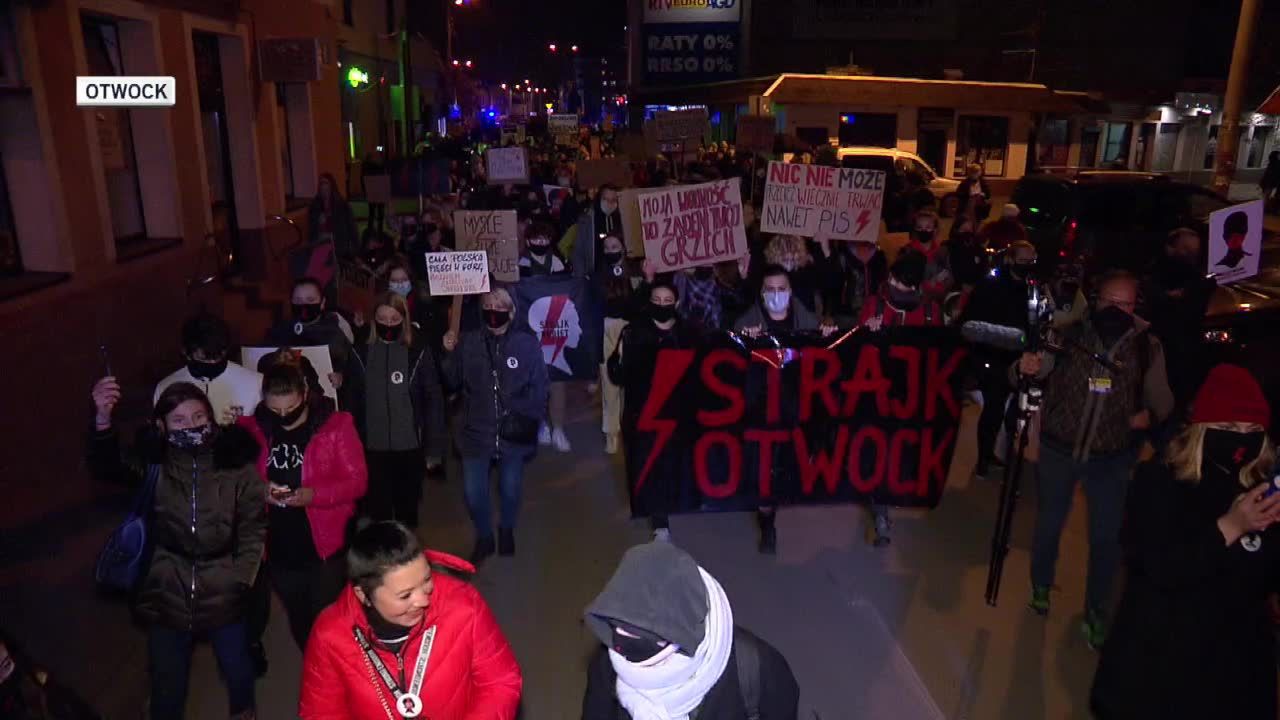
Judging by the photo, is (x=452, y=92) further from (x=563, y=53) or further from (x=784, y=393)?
(x=563, y=53)

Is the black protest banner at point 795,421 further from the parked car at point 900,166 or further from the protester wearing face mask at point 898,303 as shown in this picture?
the parked car at point 900,166

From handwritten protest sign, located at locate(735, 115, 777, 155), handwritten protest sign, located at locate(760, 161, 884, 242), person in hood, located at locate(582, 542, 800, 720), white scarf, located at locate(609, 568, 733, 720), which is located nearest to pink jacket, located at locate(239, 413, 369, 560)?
person in hood, located at locate(582, 542, 800, 720)

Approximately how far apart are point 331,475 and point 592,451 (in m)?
3.99

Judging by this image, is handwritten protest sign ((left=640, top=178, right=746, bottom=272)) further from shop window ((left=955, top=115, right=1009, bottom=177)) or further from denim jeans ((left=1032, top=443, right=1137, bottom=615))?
shop window ((left=955, top=115, right=1009, bottom=177))

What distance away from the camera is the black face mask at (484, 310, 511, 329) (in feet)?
19.8

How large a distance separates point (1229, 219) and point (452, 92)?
49016mm

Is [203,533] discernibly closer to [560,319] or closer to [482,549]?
[482,549]

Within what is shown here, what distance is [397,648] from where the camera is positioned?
3010mm

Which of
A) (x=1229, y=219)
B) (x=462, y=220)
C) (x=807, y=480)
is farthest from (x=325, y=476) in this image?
(x=1229, y=219)

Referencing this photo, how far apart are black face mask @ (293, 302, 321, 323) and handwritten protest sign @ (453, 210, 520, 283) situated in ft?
8.82

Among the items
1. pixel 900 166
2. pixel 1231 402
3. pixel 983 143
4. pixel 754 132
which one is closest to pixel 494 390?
pixel 1231 402

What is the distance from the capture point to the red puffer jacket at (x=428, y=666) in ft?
9.86

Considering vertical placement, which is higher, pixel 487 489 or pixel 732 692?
pixel 732 692

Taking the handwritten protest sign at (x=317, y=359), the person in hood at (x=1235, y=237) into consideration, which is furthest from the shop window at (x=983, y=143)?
the handwritten protest sign at (x=317, y=359)
